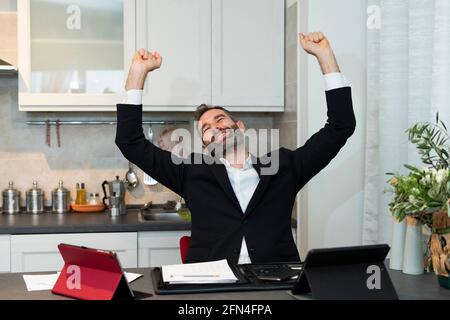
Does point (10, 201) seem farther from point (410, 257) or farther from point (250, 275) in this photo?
point (410, 257)

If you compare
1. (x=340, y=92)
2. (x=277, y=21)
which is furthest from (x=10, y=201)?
(x=340, y=92)

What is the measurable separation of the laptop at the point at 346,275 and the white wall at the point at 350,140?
4.98 ft

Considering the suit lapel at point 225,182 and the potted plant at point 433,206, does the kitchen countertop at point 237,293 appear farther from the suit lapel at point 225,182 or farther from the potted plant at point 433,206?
the suit lapel at point 225,182

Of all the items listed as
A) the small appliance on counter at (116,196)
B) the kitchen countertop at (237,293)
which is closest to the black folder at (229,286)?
the kitchen countertop at (237,293)

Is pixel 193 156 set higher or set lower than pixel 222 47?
lower

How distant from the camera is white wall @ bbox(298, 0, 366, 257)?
305cm

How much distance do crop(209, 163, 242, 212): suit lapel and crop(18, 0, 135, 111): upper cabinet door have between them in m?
1.21

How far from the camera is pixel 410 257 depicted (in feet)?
5.85

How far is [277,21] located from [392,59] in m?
1.00

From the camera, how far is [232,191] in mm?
2309

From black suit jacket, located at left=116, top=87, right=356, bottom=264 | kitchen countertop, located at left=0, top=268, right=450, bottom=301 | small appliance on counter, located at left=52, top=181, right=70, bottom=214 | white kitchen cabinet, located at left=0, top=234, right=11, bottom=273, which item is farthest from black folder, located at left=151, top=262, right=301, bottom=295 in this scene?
small appliance on counter, located at left=52, top=181, right=70, bottom=214

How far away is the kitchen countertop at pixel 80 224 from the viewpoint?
3.07 m

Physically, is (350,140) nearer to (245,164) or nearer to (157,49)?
(245,164)

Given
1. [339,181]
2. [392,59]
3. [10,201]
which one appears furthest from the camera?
[10,201]
